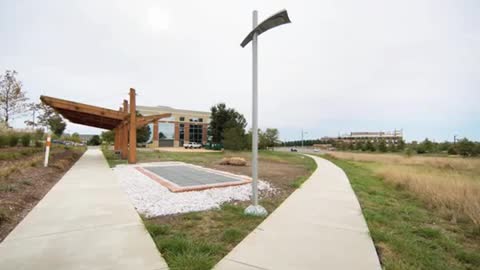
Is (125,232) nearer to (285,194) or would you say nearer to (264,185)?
(285,194)

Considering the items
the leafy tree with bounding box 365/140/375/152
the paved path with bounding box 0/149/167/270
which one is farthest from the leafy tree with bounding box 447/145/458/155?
the paved path with bounding box 0/149/167/270

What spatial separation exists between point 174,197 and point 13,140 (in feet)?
63.2

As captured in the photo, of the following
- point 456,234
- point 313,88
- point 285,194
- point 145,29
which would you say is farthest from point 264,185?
point 313,88

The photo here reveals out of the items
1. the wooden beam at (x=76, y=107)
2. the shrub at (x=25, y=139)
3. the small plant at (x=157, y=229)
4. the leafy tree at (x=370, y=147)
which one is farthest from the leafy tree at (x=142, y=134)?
the leafy tree at (x=370, y=147)

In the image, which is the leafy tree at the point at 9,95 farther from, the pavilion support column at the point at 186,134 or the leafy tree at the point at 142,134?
the pavilion support column at the point at 186,134

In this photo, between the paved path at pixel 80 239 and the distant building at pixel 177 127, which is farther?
the distant building at pixel 177 127

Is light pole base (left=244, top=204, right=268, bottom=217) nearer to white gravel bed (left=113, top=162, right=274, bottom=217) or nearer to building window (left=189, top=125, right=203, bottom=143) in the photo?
white gravel bed (left=113, top=162, right=274, bottom=217)

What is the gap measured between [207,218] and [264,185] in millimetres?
3508

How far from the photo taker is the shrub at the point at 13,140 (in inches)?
613

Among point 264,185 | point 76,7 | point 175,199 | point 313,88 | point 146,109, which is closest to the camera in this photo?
point 175,199

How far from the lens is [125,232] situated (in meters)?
3.13

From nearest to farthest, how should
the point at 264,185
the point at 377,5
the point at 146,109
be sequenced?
the point at 264,185 → the point at 377,5 → the point at 146,109

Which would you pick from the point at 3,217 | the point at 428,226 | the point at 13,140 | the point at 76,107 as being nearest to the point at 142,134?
the point at 13,140

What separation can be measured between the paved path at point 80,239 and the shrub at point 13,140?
16.8 m
